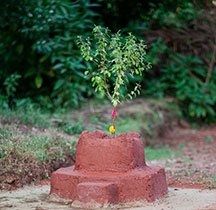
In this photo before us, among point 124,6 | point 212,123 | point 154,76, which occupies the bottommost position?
point 212,123

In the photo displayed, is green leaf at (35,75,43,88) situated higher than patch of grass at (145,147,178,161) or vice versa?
green leaf at (35,75,43,88)

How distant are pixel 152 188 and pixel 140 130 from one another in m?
5.47

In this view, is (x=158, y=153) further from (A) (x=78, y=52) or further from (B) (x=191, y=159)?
(A) (x=78, y=52)

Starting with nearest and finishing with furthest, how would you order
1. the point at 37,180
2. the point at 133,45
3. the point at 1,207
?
the point at 1,207
the point at 133,45
the point at 37,180

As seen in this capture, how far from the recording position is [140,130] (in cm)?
1199

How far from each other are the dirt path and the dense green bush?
17.2 ft

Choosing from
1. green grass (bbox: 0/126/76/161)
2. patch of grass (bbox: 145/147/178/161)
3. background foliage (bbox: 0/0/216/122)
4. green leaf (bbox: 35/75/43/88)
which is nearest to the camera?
green grass (bbox: 0/126/76/161)

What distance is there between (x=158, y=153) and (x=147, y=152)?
0.72 feet

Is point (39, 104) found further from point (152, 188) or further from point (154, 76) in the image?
point (152, 188)

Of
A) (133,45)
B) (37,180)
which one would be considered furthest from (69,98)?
(133,45)

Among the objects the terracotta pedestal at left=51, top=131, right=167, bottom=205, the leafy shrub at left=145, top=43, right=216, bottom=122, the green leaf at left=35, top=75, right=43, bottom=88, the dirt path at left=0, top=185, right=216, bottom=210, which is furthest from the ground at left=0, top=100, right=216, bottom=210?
the green leaf at left=35, top=75, right=43, bottom=88

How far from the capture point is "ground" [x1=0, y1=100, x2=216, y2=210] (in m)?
6.99

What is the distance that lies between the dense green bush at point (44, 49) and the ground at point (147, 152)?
740 millimetres

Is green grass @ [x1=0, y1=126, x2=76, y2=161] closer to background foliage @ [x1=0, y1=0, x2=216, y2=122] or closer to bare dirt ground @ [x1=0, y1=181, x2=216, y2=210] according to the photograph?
bare dirt ground @ [x1=0, y1=181, x2=216, y2=210]
